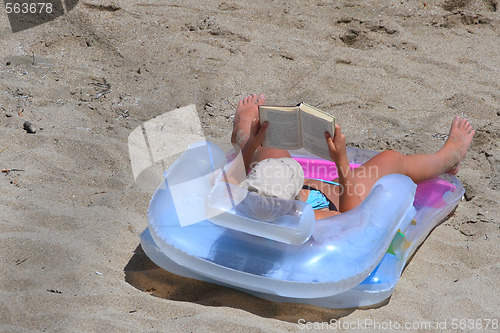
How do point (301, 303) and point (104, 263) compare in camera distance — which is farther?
point (104, 263)

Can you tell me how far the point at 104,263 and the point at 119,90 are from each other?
1.64 metres

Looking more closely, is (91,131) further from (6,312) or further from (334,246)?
(334,246)

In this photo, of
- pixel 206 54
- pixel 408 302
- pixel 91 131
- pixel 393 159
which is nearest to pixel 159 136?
pixel 91 131

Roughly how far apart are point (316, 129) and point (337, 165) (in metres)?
0.20

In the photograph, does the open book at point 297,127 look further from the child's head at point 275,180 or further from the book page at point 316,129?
the child's head at point 275,180

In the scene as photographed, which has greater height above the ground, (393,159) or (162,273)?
(393,159)

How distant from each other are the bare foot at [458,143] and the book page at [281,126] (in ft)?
3.10

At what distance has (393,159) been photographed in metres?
2.88

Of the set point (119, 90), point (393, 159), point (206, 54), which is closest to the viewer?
point (393, 159)

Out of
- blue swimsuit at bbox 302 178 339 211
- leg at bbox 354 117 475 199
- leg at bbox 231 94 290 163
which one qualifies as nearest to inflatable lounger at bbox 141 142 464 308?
leg at bbox 354 117 475 199

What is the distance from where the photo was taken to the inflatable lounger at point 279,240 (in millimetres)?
2275

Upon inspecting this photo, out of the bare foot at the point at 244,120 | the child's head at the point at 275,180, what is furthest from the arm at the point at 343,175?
the bare foot at the point at 244,120

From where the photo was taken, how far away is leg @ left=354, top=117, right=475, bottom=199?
110 inches

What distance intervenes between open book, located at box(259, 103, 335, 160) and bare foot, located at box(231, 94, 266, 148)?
40 centimetres
